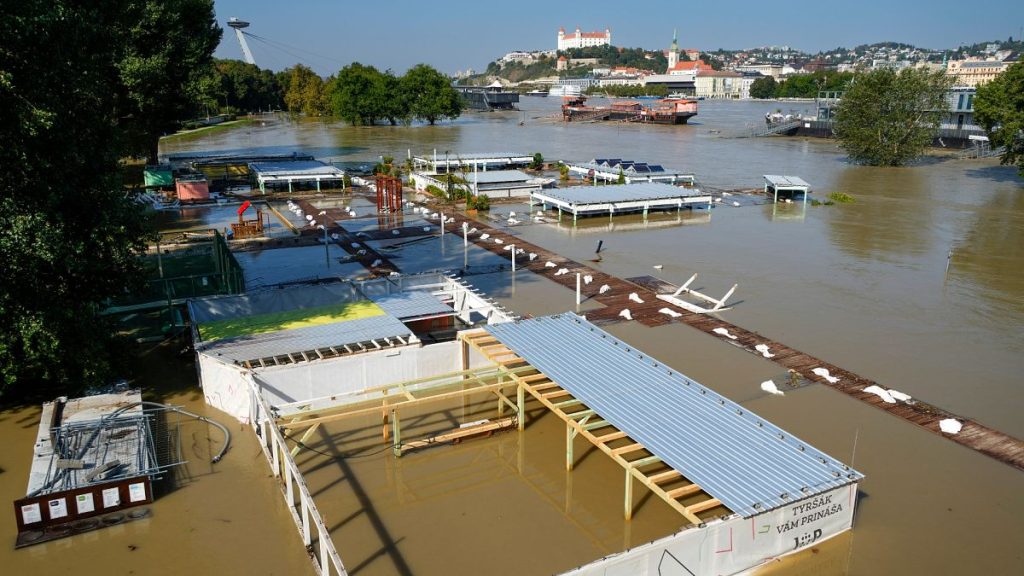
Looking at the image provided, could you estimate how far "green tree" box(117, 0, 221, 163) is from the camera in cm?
Result: 3462

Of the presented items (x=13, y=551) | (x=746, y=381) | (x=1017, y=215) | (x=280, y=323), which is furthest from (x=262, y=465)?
(x=1017, y=215)

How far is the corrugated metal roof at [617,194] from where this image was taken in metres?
37.1

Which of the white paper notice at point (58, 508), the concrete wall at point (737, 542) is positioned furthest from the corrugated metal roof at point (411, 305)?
the concrete wall at point (737, 542)

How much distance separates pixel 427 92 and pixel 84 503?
9304cm

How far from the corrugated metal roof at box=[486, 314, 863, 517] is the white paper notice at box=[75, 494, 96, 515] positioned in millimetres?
7737

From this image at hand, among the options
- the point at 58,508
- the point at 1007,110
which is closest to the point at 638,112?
the point at 1007,110

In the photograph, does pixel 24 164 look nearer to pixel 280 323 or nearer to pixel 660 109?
pixel 280 323

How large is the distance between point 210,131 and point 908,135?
83.5 meters

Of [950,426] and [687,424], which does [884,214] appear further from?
[687,424]

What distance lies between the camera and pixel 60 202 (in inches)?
520

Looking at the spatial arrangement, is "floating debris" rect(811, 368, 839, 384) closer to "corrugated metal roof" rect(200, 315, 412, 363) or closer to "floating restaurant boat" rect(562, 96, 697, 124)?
"corrugated metal roof" rect(200, 315, 412, 363)

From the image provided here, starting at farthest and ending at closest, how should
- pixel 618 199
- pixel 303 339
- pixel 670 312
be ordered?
pixel 618 199, pixel 670 312, pixel 303 339

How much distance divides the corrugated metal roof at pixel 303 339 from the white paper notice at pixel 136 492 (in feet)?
12.0

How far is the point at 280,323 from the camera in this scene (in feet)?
56.2
